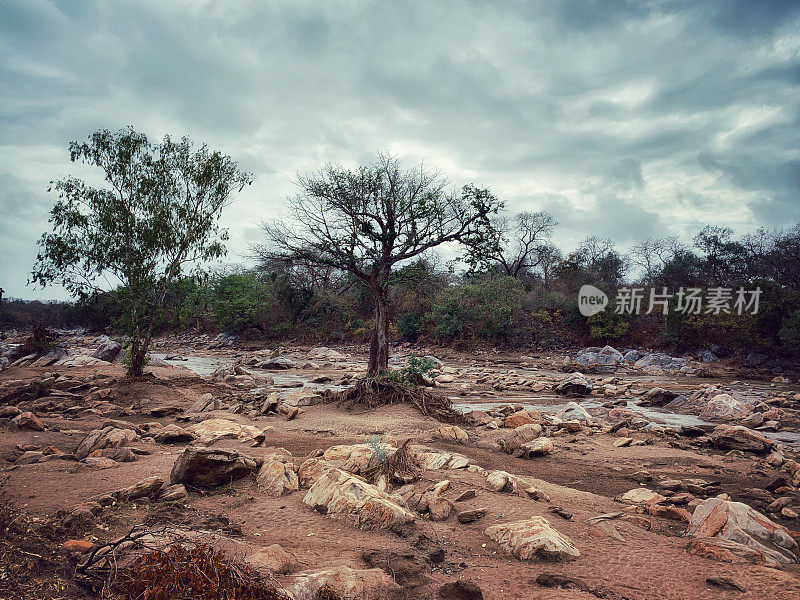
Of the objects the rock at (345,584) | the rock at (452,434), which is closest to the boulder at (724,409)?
the rock at (452,434)

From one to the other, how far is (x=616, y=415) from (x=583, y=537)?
26.7 feet

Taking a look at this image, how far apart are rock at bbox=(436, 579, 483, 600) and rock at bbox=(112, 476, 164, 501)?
3.27 meters

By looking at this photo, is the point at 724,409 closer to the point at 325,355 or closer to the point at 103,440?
the point at 103,440

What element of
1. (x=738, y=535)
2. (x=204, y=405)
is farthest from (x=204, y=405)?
(x=738, y=535)

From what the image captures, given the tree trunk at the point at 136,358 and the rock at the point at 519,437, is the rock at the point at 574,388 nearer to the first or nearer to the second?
the rock at the point at 519,437

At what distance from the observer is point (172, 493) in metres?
4.82

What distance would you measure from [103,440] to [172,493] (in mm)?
2779

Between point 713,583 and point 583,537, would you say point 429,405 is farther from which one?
point 713,583

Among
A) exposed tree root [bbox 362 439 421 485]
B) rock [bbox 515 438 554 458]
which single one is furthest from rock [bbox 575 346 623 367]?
exposed tree root [bbox 362 439 421 485]

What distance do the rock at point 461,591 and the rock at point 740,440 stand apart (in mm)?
7638

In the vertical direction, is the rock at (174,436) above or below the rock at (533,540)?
below

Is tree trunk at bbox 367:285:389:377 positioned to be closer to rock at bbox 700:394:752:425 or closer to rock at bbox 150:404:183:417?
rock at bbox 150:404:183:417

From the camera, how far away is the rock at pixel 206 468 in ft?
16.9

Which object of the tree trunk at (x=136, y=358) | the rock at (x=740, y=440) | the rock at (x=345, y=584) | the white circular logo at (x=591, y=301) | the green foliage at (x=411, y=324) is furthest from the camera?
the green foliage at (x=411, y=324)
